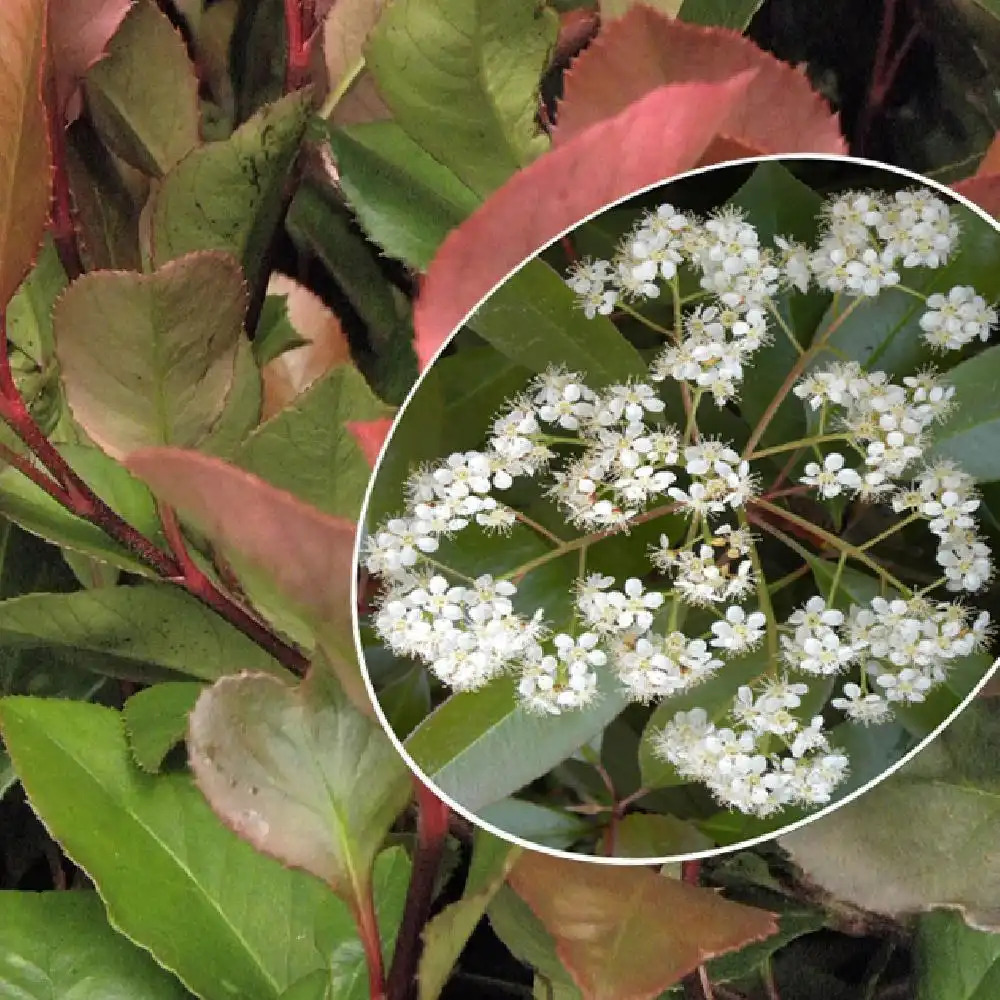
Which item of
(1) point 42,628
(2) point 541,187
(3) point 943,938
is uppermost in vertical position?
(2) point 541,187

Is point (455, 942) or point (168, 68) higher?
point (168, 68)

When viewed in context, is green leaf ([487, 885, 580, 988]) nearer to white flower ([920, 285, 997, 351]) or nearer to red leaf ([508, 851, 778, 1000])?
red leaf ([508, 851, 778, 1000])

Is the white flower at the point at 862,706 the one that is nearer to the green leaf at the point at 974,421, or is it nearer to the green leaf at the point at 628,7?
the green leaf at the point at 974,421

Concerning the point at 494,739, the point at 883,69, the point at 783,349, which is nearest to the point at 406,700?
the point at 494,739

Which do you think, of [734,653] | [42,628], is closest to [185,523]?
[42,628]

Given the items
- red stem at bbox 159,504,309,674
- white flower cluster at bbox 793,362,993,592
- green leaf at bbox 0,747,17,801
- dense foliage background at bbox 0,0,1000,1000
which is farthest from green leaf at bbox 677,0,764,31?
green leaf at bbox 0,747,17,801

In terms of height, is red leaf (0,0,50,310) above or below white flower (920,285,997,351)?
above

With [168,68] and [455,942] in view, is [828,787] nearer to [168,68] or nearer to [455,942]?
[455,942]
